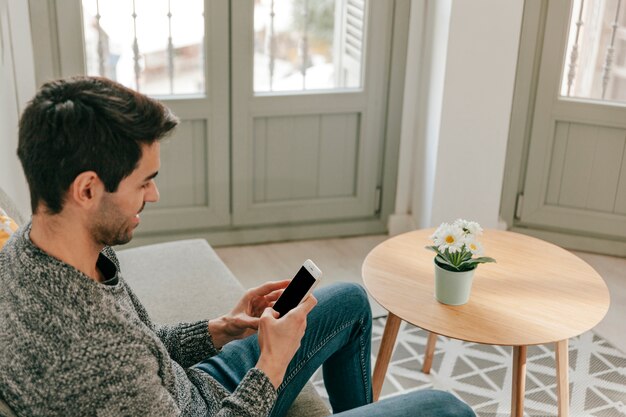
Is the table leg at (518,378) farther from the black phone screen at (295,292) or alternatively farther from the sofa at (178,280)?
the black phone screen at (295,292)

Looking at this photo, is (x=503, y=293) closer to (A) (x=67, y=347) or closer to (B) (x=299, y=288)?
(B) (x=299, y=288)

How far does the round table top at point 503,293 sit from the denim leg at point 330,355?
0.57ft

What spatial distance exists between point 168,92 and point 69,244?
2.08 metres

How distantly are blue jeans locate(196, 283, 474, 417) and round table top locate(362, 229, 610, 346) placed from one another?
177mm

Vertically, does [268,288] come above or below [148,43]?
below

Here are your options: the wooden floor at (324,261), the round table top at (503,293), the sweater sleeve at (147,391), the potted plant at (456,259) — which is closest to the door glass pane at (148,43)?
the wooden floor at (324,261)

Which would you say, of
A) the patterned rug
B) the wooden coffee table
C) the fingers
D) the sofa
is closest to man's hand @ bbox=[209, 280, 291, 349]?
the fingers

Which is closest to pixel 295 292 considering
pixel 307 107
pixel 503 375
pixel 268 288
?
pixel 268 288

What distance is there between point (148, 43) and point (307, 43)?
67 cm

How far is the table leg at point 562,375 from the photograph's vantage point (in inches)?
83.2

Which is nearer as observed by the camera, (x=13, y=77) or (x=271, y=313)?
(x=271, y=313)

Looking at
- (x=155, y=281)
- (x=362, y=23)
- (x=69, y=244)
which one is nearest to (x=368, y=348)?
(x=155, y=281)

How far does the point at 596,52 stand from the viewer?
130 inches

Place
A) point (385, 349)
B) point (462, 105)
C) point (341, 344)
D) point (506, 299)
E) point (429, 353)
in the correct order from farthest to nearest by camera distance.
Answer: point (462, 105), point (429, 353), point (385, 349), point (506, 299), point (341, 344)
